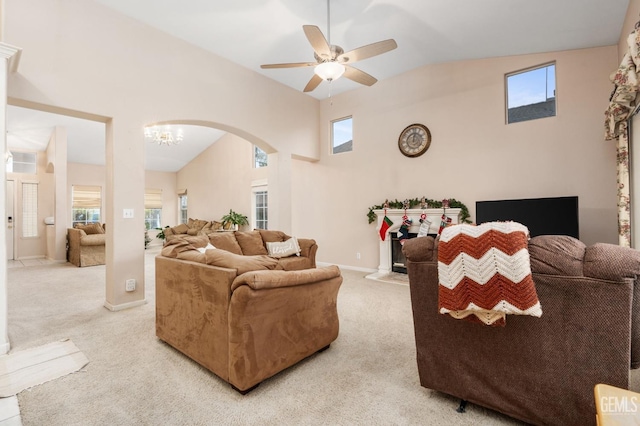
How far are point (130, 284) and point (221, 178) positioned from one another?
581cm

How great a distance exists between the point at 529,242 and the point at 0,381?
337 cm

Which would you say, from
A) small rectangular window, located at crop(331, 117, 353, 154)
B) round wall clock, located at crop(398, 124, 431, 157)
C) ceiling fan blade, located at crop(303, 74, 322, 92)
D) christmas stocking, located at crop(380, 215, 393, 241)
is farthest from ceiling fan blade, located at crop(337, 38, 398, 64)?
small rectangular window, located at crop(331, 117, 353, 154)

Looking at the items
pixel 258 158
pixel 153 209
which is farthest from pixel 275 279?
pixel 153 209

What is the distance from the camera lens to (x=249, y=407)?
1.71 m

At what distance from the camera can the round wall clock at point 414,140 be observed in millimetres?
5008

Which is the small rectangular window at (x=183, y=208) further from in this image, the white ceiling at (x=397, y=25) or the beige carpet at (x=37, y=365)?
the beige carpet at (x=37, y=365)

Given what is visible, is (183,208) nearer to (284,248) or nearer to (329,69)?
(284,248)

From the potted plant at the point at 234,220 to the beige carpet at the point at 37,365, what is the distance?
5.56 meters

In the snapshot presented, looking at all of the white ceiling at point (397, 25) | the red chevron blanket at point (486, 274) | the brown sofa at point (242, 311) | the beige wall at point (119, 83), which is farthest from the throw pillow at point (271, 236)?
the red chevron blanket at point (486, 274)

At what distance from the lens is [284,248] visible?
168 inches

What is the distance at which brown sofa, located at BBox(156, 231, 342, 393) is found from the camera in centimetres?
177

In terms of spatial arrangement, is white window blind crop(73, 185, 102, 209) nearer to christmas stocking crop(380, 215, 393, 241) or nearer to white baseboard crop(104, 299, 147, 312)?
white baseboard crop(104, 299, 147, 312)

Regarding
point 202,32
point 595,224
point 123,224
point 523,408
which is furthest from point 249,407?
point 595,224

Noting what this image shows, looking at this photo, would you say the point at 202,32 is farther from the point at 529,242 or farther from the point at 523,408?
the point at 523,408
